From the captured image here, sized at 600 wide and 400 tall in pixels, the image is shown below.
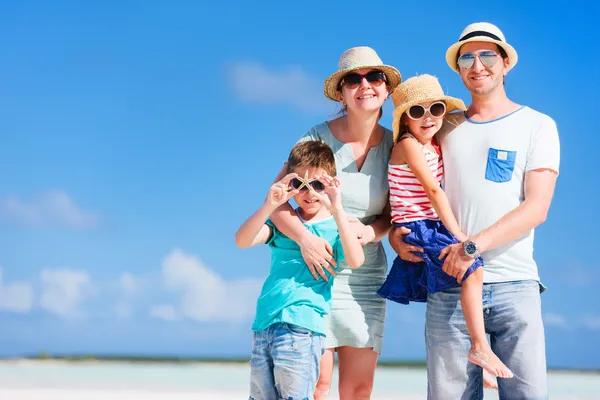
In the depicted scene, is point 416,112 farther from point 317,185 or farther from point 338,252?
point 338,252

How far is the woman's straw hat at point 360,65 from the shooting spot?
5266mm

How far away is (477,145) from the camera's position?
486 cm

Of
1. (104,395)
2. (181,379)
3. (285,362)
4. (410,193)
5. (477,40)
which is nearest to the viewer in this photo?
(285,362)

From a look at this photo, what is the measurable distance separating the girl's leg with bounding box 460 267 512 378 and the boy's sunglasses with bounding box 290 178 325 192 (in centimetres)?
115

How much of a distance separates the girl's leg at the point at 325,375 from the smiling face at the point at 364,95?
1.83m

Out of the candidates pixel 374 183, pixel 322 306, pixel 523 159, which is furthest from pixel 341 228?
pixel 523 159

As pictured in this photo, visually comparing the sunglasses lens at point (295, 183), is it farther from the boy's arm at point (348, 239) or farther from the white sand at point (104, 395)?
the white sand at point (104, 395)

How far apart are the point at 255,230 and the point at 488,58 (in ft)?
6.71

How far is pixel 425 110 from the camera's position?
4824 millimetres

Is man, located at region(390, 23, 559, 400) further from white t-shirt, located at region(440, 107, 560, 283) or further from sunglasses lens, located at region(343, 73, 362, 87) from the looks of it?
sunglasses lens, located at region(343, 73, 362, 87)

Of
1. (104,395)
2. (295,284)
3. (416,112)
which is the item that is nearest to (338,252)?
(295,284)

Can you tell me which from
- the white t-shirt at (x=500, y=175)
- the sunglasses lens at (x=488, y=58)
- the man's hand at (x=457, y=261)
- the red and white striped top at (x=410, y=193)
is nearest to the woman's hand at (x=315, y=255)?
the red and white striped top at (x=410, y=193)

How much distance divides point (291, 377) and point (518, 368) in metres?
1.62

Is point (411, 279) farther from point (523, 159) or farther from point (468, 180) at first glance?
point (523, 159)
